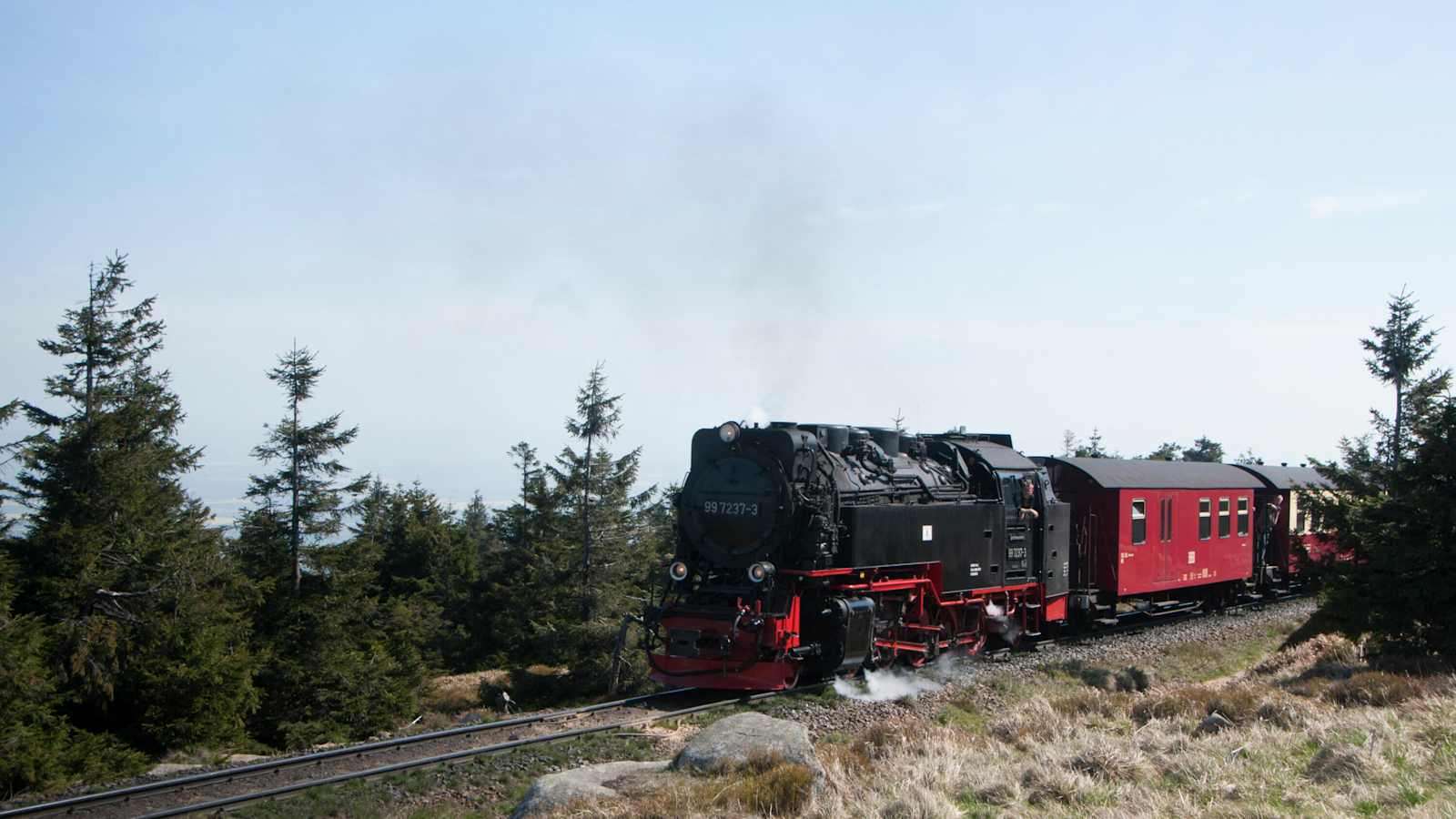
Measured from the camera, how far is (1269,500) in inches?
909

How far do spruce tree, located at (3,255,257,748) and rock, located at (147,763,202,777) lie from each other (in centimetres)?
731

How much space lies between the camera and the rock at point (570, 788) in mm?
7621

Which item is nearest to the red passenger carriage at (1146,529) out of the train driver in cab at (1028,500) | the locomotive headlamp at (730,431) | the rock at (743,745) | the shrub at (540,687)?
the train driver in cab at (1028,500)

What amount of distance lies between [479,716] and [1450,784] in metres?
10.6

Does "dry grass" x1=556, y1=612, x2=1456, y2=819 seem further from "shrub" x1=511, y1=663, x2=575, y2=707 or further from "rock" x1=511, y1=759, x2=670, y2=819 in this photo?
"shrub" x1=511, y1=663, x2=575, y2=707

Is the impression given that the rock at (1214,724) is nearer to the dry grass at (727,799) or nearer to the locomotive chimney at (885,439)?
the dry grass at (727,799)

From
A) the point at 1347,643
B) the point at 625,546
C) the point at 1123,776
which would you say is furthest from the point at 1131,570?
the point at 625,546

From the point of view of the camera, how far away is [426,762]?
894 cm

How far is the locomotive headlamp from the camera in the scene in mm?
12742

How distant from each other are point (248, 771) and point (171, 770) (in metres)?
1.37

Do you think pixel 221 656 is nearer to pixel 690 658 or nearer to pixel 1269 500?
pixel 690 658

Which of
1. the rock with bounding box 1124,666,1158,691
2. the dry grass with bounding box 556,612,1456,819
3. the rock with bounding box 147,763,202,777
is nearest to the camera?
the dry grass with bounding box 556,612,1456,819

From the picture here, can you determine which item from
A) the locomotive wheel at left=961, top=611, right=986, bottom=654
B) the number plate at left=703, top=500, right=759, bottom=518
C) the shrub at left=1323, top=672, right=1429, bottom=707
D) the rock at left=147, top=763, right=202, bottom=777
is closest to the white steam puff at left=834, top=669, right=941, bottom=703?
the locomotive wheel at left=961, top=611, right=986, bottom=654

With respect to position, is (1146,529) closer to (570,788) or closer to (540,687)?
(570,788)
